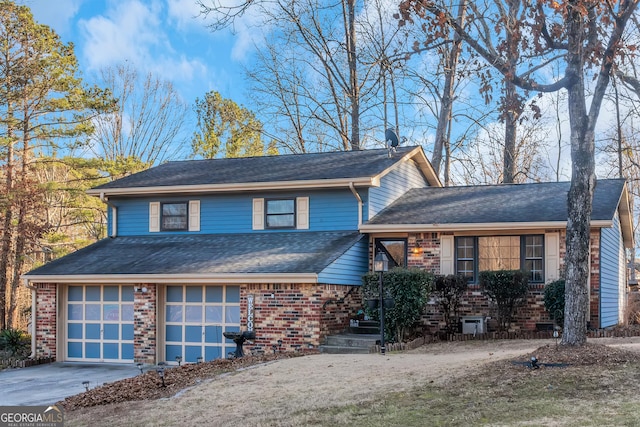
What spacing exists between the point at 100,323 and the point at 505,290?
34.1 ft

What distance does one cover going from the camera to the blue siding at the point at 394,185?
2076cm

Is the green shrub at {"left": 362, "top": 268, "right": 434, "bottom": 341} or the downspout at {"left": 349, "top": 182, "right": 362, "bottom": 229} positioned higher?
the downspout at {"left": 349, "top": 182, "right": 362, "bottom": 229}

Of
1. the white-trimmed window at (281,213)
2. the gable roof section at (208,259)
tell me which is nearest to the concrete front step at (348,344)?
the gable roof section at (208,259)

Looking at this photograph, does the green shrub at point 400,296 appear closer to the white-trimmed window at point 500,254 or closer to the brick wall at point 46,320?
the white-trimmed window at point 500,254

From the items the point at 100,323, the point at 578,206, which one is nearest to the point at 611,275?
the point at 578,206

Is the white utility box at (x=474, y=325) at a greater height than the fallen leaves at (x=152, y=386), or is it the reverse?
the white utility box at (x=474, y=325)

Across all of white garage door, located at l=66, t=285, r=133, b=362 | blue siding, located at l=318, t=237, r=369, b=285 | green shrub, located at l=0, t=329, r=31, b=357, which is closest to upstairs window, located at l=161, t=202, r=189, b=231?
white garage door, located at l=66, t=285, r=133, b=362

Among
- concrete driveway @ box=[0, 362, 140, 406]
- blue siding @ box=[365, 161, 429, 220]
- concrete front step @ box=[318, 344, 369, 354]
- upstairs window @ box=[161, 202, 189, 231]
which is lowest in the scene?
concrete driveway @ box=[0, 362, 140, 406]

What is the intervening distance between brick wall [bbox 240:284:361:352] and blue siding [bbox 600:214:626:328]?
6743 millimetres

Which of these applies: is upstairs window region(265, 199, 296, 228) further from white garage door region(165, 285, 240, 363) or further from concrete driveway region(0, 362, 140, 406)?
concrete driveway region(0, 362, 140, 406)

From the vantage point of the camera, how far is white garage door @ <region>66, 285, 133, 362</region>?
19.7 m

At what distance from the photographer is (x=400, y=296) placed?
17.3 meters

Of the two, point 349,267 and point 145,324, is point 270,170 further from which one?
point 145,324

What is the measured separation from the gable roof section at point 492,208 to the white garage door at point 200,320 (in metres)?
4.08
